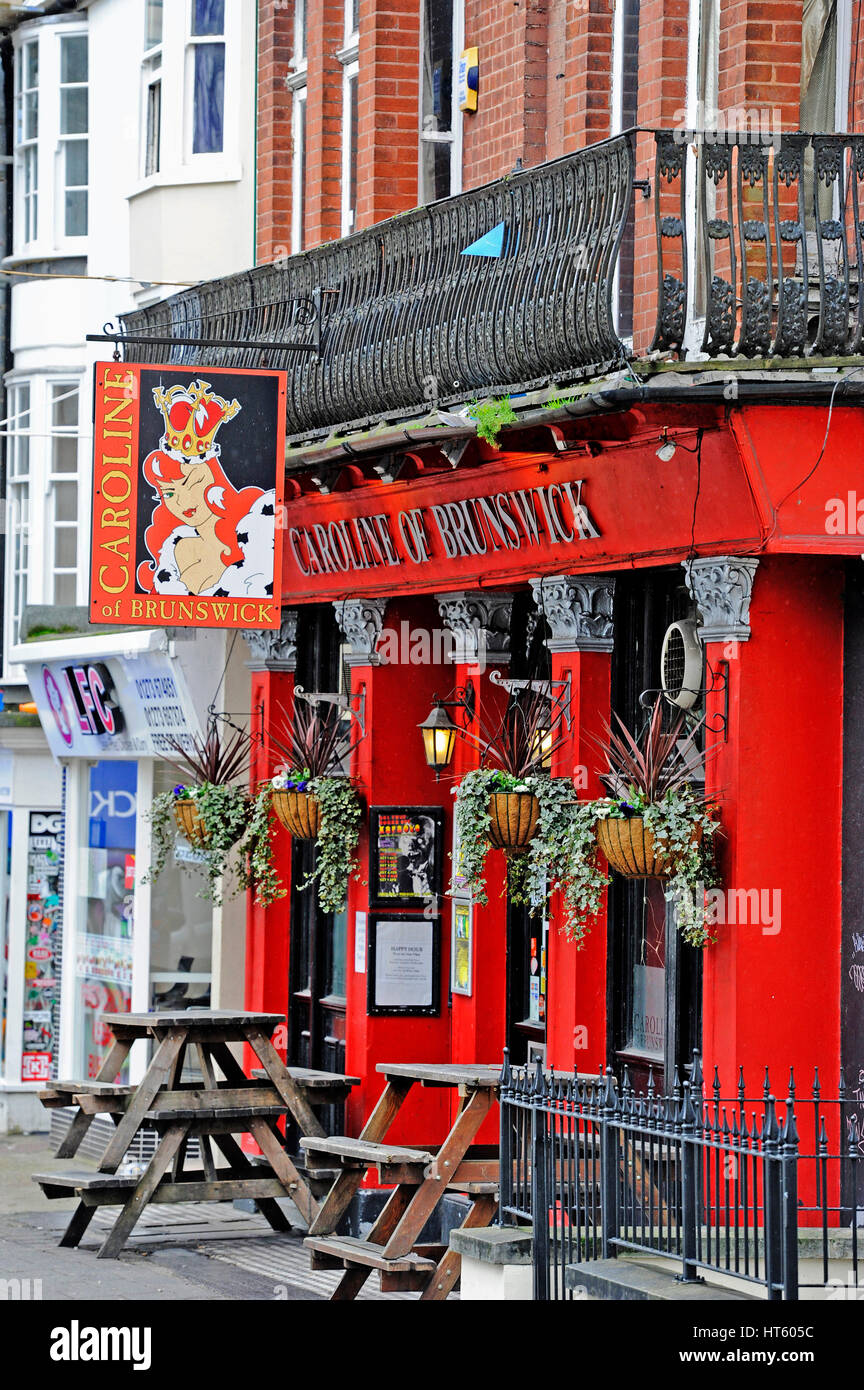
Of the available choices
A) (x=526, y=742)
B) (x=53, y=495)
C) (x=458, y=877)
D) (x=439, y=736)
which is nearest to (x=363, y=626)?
(x=439, y=736)

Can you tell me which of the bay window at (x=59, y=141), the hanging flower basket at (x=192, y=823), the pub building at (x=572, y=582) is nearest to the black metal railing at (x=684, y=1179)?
the pub building at (x=572, y=582)

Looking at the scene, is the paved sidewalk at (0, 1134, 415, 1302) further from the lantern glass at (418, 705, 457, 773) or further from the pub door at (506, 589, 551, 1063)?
the lantern glass at (418, 705, 457, 773)

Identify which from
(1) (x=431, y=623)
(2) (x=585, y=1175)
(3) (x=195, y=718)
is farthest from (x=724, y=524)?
(3) (x=195, y=718)

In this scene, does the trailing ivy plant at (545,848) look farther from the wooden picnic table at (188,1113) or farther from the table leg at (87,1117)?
the table leg at (87,1117)

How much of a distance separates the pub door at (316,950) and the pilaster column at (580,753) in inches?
138

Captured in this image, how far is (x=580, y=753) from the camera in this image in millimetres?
12688

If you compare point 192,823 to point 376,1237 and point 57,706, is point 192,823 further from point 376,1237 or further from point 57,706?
point 376,1237

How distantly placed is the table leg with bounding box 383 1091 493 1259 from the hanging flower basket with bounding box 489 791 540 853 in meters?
1.48

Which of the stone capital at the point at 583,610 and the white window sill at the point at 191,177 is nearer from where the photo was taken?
the stone capital at the point at 583,610

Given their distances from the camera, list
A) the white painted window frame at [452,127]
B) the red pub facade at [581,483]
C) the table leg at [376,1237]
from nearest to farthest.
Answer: the red pub facade at [581,483], the table leg at [376,1237], the white painted window frame at [452,127]

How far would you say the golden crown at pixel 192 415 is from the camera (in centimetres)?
1359

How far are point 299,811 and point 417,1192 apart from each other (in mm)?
3925

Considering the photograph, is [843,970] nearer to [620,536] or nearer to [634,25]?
[620,536]

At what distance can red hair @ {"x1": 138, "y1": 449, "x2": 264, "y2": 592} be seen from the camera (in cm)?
1353
